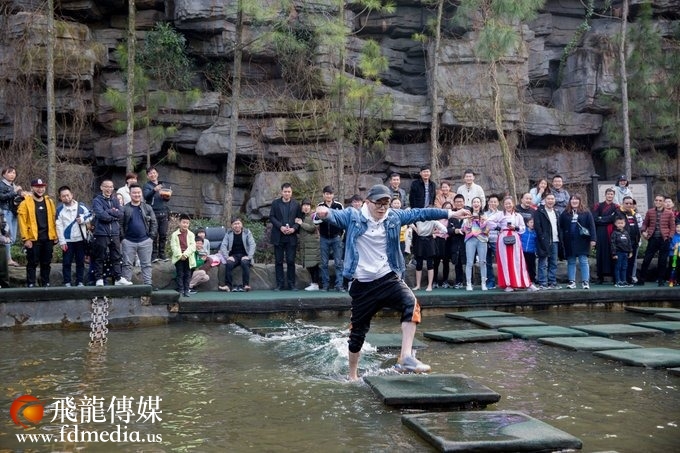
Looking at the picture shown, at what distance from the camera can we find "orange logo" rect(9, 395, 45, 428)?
535 centimetres

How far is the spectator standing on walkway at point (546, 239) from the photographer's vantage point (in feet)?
45.6

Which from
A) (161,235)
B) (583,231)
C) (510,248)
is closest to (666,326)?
(510,248)

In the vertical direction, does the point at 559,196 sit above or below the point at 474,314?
above

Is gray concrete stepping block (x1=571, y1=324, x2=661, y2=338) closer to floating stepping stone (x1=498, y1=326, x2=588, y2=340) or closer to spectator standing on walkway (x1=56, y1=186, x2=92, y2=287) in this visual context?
floating stepping stone (x1=498, y1=326, x2=588, y2=340)

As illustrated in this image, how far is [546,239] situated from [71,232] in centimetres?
865

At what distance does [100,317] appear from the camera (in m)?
10.9

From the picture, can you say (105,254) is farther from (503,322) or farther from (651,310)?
(651,310)

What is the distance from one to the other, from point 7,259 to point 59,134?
975cm

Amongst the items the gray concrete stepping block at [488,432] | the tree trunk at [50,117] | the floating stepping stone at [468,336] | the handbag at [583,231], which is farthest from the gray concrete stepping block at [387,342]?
the tree trunk at [50,117]

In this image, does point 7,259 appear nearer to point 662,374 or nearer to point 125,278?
point 125,278

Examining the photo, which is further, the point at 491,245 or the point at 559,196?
the point at 559,196

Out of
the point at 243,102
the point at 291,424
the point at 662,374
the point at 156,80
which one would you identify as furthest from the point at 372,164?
the point at 291,424

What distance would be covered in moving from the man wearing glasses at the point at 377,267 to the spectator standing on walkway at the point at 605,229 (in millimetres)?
9037

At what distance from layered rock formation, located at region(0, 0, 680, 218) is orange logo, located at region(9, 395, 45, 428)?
14.8 m
